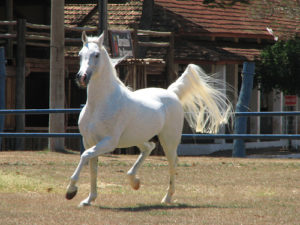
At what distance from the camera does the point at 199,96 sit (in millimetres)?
11070

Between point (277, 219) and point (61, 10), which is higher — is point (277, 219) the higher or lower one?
the lower one

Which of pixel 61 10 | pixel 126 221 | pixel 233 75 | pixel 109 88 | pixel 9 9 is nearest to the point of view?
pixel 126 221

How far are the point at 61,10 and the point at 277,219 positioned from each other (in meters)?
10.6

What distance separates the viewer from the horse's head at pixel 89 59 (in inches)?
331

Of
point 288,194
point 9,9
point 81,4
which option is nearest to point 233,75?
point 81,4

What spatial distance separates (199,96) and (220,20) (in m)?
14.3

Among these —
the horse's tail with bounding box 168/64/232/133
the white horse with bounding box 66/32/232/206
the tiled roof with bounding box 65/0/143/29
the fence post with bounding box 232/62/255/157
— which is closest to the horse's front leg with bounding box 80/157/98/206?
the white horse with bounding box 66/32/232/206

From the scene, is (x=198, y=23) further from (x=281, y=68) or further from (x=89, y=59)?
(x=89, y=59)

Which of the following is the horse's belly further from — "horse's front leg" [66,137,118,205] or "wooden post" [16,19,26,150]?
"wooden post" [16,19,26,150]

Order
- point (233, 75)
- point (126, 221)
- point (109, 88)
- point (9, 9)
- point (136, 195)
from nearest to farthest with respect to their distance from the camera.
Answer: point (126, 221) → point (109, 88) → point (136, 195) → point (9, 9) → point (233, 75)

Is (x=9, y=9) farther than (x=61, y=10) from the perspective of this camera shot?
Yes

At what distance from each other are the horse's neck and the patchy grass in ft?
4.31

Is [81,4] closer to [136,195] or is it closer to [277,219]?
[136,195]

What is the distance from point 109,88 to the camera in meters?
9.07
